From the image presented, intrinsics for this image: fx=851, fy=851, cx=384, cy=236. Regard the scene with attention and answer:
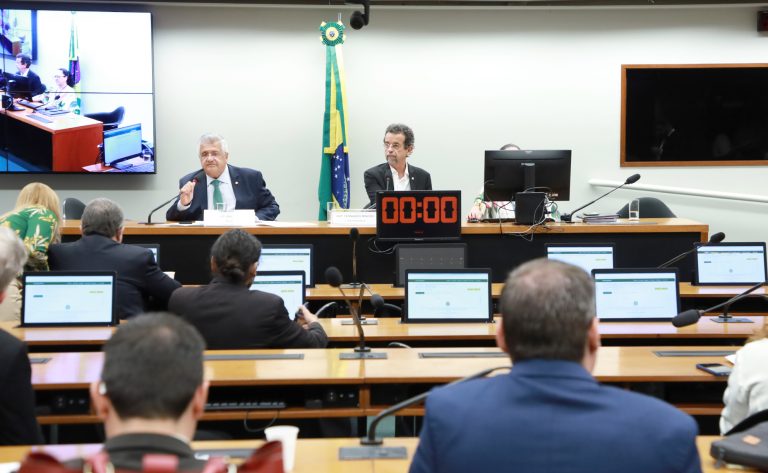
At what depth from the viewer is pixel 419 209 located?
5.59 m

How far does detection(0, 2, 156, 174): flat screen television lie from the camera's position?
777cm

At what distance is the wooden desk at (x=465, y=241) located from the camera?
5.84 metres

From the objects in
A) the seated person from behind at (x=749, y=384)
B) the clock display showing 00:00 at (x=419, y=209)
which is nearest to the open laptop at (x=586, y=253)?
the clock display showing 00:00 at (x=419, y=209)

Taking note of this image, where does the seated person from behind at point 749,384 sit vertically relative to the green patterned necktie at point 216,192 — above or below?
below

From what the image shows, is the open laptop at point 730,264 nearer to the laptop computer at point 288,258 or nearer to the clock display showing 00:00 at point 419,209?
the clock display showing 00:00 at point 419,209

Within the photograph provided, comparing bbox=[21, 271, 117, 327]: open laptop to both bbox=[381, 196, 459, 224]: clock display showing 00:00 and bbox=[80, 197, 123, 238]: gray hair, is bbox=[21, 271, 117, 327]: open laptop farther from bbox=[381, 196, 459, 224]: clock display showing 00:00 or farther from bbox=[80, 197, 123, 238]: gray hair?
bbox=[381, 196, 459, 224]: clock display showing 00:00

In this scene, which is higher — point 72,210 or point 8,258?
point 72,210

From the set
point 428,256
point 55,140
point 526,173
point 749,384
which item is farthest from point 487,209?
point 55,140

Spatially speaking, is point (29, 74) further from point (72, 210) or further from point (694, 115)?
point (694, 115)

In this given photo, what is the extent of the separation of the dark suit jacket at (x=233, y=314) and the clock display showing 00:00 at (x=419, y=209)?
6.82 feet

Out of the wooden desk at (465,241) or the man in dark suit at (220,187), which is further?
the man in dark suit at (220,187)

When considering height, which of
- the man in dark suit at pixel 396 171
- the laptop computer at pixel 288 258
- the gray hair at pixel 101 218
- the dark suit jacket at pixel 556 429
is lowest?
the dark suit jacket at pixel 556 429

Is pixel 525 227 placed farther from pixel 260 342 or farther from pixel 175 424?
pixel 175 424

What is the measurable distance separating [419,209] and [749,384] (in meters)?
3.21
